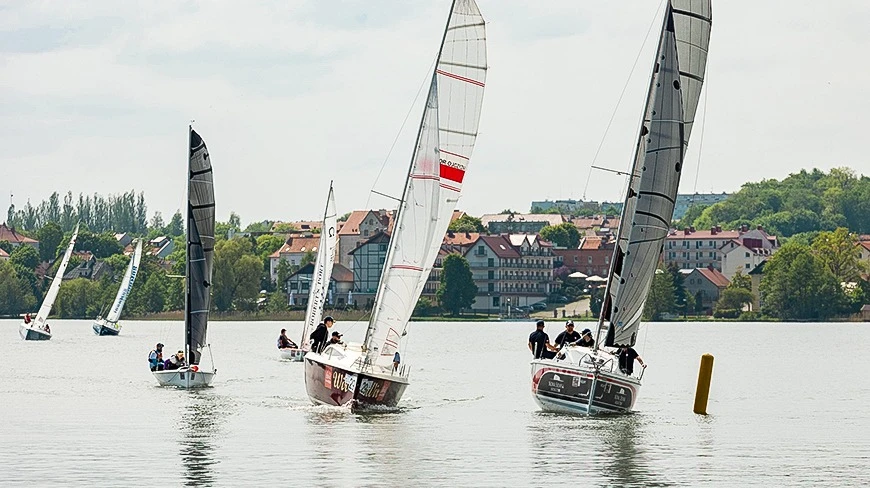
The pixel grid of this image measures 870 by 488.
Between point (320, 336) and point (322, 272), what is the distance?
30.5 meters

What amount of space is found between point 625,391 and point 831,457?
743 cm

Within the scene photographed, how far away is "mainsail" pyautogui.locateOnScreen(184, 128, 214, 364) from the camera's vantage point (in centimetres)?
4891

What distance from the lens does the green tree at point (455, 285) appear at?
18688cm

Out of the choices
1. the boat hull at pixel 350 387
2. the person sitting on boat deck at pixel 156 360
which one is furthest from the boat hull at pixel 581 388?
the person sitting on boat deck at pixel 156 360

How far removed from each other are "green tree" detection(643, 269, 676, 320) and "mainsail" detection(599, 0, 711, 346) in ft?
420

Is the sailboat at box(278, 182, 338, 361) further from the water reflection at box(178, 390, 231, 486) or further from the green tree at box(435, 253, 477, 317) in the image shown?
the green tree at box(435, 253, 477, 317)

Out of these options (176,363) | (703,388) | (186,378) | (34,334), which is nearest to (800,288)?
(34,334)

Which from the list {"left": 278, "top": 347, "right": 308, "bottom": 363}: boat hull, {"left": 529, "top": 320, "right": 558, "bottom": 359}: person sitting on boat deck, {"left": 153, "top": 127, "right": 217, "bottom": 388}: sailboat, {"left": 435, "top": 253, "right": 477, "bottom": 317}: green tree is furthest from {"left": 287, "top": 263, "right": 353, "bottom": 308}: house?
{"left": 529, "top": 320, "right": 558, "bottom": 359}: person sitting on boat deck

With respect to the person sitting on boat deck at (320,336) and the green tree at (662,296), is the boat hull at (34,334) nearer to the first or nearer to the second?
the person sitting on boat deck at (320,336)

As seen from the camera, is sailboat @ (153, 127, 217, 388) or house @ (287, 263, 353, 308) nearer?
sailboat @ (153, 127, 217, 388)

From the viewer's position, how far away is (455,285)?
188 metres

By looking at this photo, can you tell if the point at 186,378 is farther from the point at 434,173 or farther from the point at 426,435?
the point at 426,435

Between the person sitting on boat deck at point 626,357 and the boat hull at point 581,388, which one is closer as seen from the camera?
the boat hull at point 581,388

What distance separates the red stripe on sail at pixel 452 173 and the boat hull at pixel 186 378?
42.4 ft
